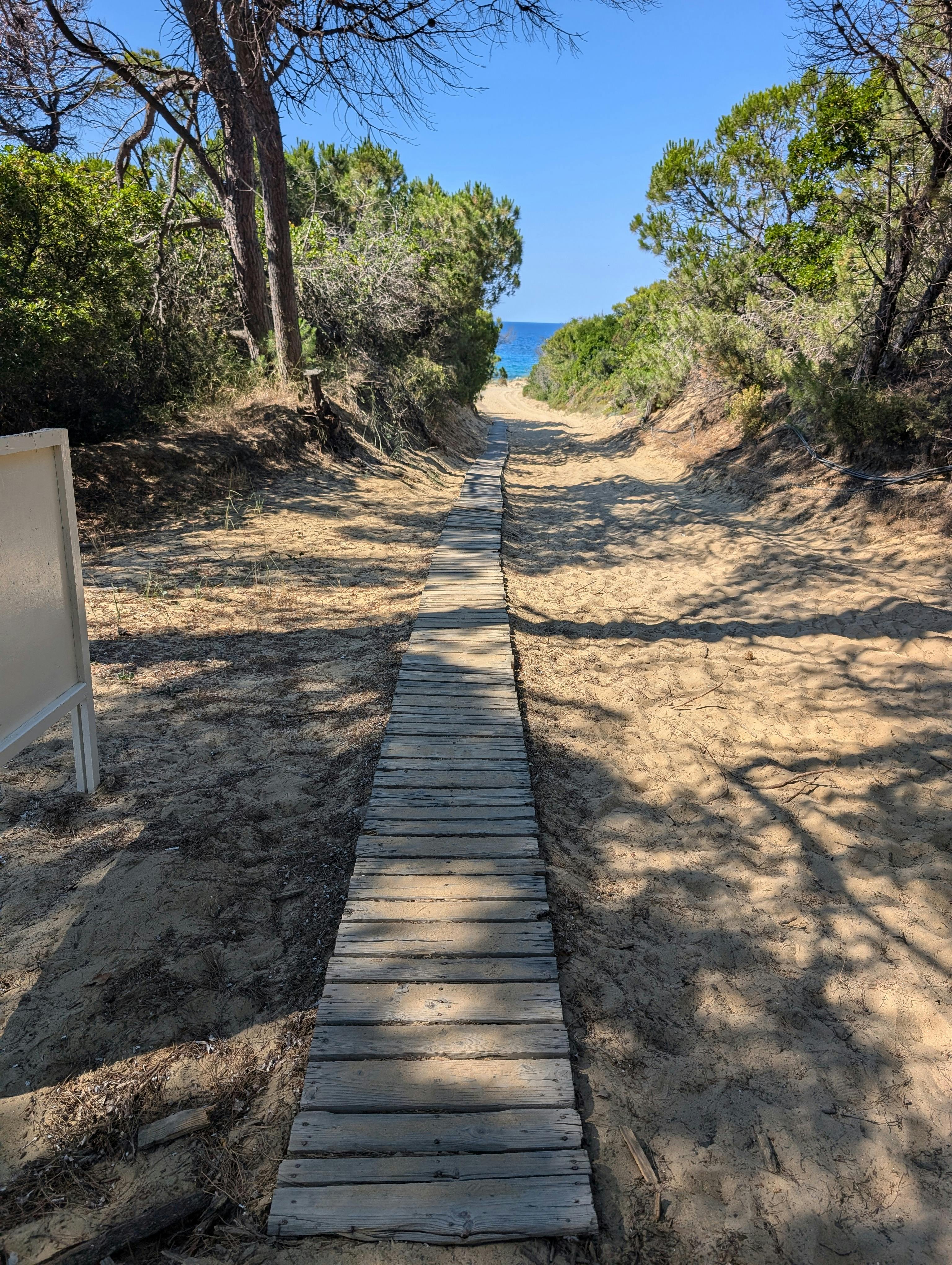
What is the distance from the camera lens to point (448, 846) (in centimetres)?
285

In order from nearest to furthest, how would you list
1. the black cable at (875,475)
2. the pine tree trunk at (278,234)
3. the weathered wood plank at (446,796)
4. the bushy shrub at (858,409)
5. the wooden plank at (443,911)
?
the wooden plank at (443,911), the weathered wood plank at (446,796), the black cable at (875,475), the bushy shrub at (858,409), the pine tree trunk at (278,234)

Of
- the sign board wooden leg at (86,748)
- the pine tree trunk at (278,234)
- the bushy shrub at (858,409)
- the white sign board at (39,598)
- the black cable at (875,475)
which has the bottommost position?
the sign board wooden leg at (86,748)

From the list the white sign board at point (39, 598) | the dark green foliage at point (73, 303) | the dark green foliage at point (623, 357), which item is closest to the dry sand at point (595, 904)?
the white sign board at point (39, 598)

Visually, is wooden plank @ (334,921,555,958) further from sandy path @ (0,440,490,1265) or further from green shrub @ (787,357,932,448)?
green shrub @ (787,357,932,448)

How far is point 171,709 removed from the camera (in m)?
3.75

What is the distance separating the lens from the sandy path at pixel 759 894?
1799 mm

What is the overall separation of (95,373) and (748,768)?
681 cm

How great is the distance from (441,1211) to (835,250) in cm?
1278

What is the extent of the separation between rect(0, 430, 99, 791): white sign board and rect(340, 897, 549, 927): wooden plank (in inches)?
48.4

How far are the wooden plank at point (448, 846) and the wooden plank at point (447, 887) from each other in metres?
0.12

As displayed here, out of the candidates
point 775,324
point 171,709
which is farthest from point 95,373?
point 775,324

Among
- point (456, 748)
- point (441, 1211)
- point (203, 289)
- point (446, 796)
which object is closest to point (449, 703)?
point (456, 748)

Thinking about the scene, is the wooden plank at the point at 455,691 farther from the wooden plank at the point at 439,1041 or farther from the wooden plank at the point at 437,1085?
the wooden plank at the point at 437,1085

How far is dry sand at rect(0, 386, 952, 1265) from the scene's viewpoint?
1.73 metres
